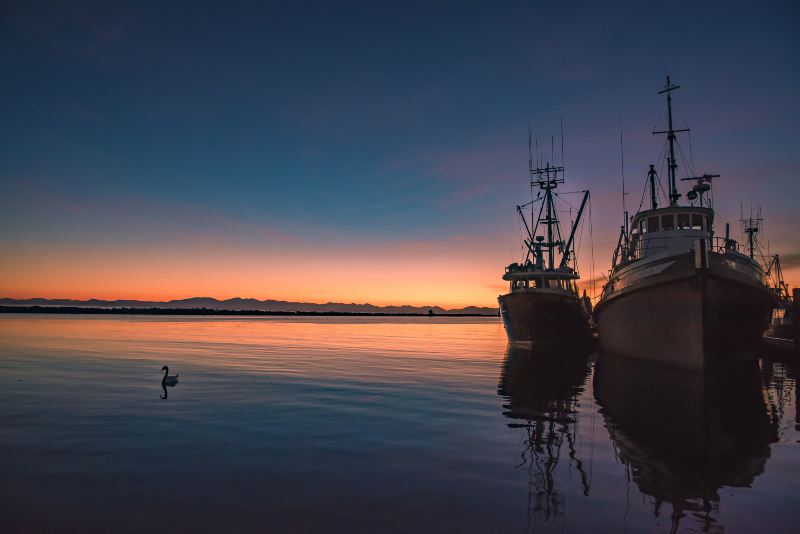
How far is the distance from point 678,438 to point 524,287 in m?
36.8

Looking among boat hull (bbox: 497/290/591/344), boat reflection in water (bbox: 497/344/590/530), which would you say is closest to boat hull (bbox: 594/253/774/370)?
boat reflection in water (bbox: 497/344/590/530)

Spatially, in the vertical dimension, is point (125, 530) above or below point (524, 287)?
below

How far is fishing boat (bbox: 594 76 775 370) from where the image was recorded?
2300 centimetres

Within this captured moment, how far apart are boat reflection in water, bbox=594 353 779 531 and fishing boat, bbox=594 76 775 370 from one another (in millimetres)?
1637

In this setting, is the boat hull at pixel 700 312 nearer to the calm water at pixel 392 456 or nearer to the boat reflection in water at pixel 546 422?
the calm water at pixel 392 456

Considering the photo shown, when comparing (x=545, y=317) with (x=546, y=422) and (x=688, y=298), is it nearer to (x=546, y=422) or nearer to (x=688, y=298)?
(x=688, y=298)

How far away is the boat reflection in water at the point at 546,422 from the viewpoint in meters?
8.48

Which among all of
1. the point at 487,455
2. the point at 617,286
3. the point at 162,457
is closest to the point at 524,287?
the point at 617,286

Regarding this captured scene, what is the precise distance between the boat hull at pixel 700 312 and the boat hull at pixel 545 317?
14.2m

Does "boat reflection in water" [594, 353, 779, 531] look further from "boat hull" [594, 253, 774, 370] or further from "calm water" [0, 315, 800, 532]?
"boat hull" [594, 253, 774, 370]

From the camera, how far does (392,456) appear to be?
10641mm

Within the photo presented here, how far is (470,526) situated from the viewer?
23.3 feet

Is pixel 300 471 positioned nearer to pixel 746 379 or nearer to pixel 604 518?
pixel 604 518

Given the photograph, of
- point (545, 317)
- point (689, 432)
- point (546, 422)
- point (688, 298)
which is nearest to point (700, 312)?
point (688, 298)
